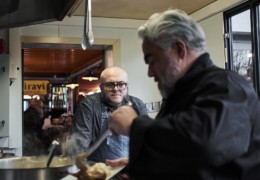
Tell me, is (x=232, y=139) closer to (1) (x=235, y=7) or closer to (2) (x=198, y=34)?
(2) (x=198, y=34)

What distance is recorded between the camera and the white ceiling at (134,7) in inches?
133

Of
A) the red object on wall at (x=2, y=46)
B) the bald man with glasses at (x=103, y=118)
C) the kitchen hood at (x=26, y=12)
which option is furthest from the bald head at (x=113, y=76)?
the red object on wall at (x=2, y=46)

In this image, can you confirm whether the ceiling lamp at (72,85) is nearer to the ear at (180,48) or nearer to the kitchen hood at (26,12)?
the kitchen hood at (26,12)

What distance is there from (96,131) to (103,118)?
8 cm

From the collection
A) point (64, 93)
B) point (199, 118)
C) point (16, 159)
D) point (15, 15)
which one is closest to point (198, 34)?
point (199, 118)

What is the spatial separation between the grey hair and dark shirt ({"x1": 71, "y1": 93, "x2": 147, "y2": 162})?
103 centimetres

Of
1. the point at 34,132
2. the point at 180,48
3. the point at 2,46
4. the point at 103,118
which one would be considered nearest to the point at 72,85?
the point at 34,132

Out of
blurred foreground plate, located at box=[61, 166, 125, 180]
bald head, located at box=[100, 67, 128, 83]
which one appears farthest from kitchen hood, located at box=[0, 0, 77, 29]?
blurred foreground plate, located at box=[61, 166, 125, 180]

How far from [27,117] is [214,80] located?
3.72 meters

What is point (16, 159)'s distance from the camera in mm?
1726

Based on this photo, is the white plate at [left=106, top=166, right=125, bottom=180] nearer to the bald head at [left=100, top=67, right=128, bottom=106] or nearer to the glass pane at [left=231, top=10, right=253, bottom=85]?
the bald head at [left=100, top=67, right=128, bottom=106]

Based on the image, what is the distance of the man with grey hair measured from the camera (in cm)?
81

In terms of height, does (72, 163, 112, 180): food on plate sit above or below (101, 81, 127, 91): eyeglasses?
below

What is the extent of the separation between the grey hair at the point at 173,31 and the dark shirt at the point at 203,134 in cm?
6
